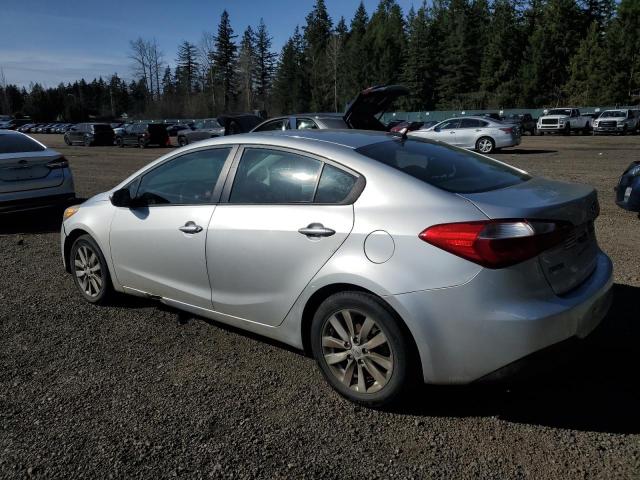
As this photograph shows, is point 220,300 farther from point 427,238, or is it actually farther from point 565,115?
point 565,115


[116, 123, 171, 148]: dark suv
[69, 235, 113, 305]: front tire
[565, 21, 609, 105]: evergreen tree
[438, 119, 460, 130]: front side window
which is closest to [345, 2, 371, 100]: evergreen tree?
[565, 21, 609, 105]: evergreen tree

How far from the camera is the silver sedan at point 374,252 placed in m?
2.65

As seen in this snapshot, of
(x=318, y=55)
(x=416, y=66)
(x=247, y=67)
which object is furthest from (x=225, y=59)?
(x=416, y=66)

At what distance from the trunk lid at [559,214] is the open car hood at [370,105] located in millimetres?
7209

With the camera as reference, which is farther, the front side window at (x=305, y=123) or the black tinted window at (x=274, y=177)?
the front side window at (x=305, y=123)

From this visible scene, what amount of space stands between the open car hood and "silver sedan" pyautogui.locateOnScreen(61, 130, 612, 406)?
6496 millimetres

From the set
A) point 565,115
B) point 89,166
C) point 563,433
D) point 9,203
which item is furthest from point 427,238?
point 565,115

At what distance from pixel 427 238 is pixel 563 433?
124 cm

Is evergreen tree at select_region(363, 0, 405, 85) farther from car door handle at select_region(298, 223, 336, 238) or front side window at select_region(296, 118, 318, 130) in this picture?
car door handle at select_region(298, 223, 336, 238)

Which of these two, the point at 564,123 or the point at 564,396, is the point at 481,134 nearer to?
the point at 564,396

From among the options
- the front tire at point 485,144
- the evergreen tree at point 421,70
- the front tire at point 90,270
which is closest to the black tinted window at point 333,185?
the front tire at point 90,270

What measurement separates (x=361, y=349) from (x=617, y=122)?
126 feet

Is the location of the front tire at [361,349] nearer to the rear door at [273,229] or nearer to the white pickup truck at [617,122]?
the rear door at [273,229]

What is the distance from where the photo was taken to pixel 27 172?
8.02 m
